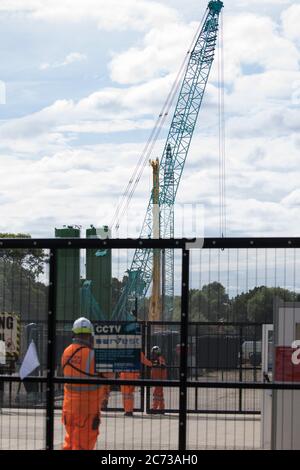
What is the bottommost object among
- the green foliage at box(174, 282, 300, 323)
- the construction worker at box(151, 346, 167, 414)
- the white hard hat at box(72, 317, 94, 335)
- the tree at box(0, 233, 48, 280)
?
the construction worker at box(151, 346, 167, 414)

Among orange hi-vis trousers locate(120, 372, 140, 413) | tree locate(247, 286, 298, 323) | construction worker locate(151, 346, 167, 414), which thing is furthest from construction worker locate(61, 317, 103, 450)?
construction worker locate(151, 346, 167, 414)

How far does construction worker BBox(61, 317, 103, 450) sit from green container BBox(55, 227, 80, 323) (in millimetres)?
170

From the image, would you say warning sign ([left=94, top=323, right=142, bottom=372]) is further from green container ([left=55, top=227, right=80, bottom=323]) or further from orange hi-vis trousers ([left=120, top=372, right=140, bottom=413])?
green container ([left=55, top=227, right=80, bottom=323])

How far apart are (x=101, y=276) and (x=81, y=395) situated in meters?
1.16

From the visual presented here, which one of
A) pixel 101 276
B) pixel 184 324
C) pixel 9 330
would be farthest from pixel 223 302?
pixel 9 330

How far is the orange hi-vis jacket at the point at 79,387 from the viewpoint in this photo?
316 inches

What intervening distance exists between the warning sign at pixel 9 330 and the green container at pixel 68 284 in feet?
1.34

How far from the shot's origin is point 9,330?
802 cm

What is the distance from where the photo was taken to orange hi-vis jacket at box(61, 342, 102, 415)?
26.3ft
